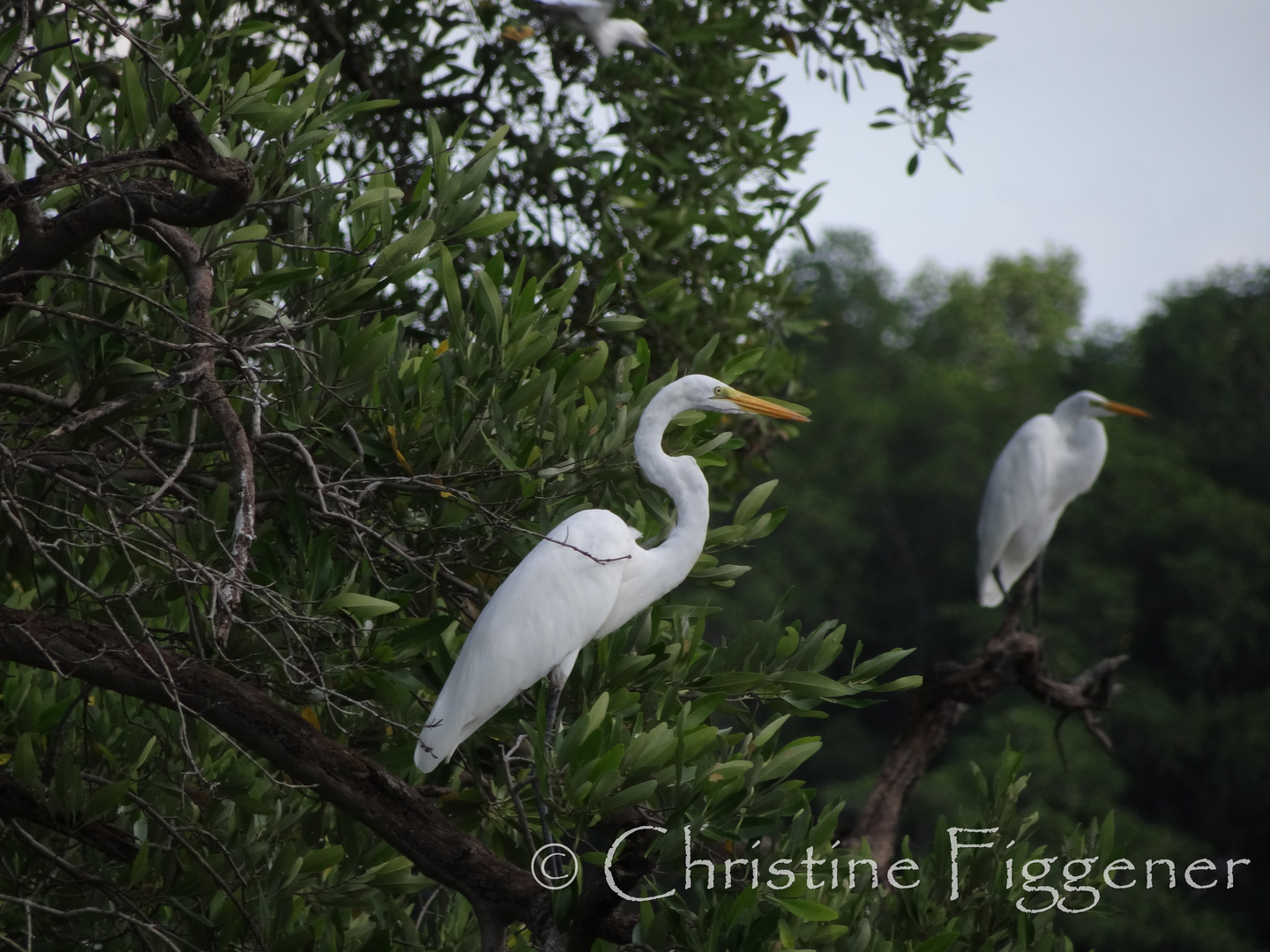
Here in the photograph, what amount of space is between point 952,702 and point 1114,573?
16273 mm

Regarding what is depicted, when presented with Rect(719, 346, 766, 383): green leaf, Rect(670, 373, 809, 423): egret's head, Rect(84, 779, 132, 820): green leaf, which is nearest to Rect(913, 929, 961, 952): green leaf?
Rect(670, 373, 809, 423): egret's head

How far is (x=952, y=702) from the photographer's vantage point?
4.34m

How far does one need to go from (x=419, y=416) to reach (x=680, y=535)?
567 mm

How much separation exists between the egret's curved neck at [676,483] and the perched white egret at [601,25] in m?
1.43

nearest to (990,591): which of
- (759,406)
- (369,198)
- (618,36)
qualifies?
(618,36)

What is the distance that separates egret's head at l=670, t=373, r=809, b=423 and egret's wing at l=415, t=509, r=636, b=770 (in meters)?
0.30

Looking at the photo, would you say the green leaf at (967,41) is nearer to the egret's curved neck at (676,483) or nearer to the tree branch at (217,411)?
the egret's curved neck at (676,483)

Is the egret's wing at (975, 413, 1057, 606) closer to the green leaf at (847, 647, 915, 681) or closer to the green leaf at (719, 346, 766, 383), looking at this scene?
the green leaf at (719, 346, 766, 383)

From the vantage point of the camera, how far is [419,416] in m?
2.28

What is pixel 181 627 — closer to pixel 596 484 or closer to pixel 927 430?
pixel 596 484

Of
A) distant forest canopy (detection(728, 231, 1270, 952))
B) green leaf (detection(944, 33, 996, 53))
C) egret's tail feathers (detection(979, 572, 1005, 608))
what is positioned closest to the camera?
green leaf (detection(944, 33, 996, 53))

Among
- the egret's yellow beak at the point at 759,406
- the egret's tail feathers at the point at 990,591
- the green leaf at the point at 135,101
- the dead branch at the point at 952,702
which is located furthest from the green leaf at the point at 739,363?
the egret's tail feathers at the point at 990,591

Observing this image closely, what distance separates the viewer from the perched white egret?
3418mm

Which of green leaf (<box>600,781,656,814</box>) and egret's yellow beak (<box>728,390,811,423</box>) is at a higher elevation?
egret's yellow beak (<box>728,390,811,423</box>)
